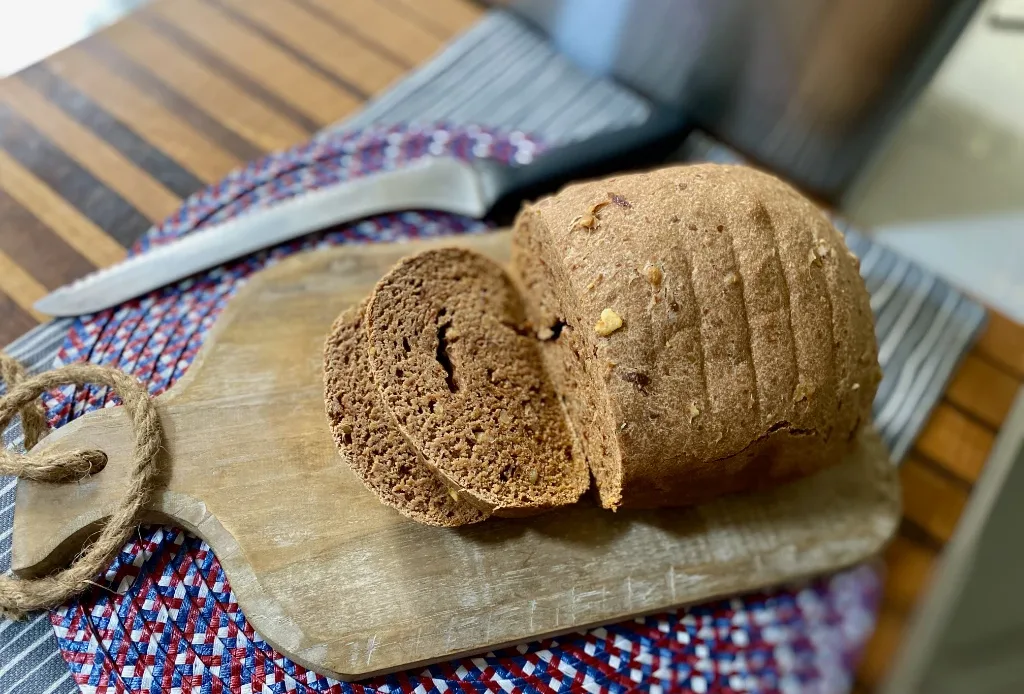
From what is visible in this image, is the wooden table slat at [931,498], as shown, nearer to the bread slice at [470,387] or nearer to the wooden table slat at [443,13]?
the bread slice at [470,387]

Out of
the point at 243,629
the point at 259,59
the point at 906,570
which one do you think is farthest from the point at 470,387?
the point at 259,59

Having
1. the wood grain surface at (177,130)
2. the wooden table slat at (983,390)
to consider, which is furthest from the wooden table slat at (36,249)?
the wooden table slat at (983,390)

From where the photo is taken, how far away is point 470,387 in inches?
59.7

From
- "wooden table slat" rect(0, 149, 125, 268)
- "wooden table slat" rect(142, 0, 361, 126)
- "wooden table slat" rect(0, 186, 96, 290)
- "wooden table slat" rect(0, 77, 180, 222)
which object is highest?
"wooden table slat" rect(142, 0, 361, 126)

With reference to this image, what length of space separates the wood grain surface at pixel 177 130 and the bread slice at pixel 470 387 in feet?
2.71

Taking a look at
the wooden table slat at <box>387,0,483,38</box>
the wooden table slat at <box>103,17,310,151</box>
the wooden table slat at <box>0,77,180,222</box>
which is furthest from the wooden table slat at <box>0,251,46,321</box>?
the wooden table slat at <box>387,0,483,38</box>

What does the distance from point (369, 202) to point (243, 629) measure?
1.06 metres

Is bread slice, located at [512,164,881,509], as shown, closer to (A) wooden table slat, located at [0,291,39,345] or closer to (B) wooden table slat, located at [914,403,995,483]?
(B) wooden table slat, located at [914,403,995,483]

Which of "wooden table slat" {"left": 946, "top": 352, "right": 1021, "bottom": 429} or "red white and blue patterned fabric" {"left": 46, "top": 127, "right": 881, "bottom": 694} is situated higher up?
"wooden table slat" {"left": 946, "top": 352, "right": 1021, "bottom": 429}

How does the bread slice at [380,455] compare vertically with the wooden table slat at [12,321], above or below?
above

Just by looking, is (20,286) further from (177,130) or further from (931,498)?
(931,498)

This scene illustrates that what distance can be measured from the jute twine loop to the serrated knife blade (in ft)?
0.99

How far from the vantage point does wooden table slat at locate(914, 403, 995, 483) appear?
1.97 meters

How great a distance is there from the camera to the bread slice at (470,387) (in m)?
1.45
